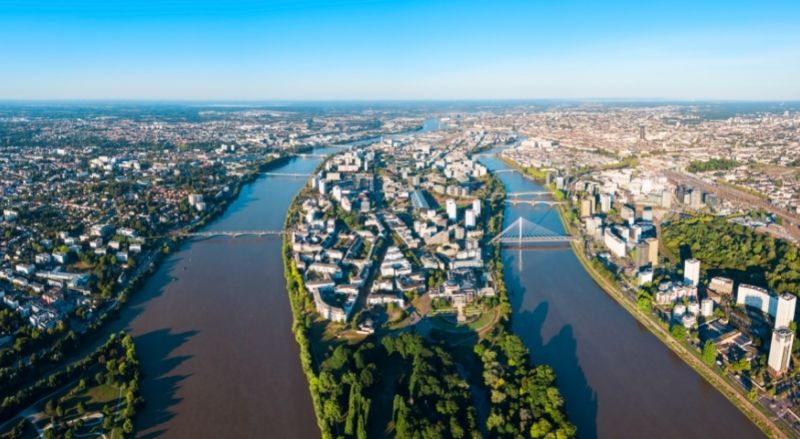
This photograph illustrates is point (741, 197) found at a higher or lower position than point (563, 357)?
higher

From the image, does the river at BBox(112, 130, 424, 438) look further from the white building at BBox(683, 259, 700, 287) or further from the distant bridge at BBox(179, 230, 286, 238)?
the white building at BBox(683, 259, 700, 287)

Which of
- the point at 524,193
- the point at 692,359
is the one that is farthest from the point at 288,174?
the point at 692,359

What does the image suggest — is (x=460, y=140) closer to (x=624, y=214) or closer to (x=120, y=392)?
(x=624, y=214)

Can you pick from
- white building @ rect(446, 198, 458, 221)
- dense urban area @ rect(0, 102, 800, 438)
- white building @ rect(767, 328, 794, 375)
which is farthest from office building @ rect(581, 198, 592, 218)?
white building @ rect(767, 328, 794, 375)

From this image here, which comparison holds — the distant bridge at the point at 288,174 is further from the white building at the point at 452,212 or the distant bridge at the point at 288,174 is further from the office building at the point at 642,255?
the office building at the point at 642,255

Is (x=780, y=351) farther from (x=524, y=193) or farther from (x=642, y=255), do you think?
(x=524, y=193)
